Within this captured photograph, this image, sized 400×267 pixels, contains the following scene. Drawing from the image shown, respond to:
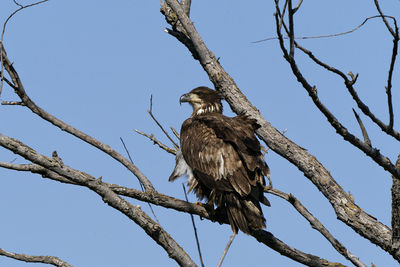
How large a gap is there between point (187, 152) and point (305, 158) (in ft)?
A: 4.56

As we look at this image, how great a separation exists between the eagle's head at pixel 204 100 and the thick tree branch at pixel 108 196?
3525mm

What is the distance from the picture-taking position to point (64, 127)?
5.00 metres

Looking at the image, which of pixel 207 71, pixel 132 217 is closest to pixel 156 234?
pixel 132 217

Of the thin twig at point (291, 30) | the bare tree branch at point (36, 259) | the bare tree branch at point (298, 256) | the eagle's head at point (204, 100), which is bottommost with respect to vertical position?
the bare tree branch at point (36, 259)

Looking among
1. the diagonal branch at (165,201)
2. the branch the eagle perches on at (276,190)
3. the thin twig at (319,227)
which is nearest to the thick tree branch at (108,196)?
the branch the eagle perches on at (276,190)

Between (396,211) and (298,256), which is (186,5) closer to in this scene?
(298,256)

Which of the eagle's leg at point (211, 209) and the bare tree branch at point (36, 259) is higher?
the eagle's leg at point (211, 209)

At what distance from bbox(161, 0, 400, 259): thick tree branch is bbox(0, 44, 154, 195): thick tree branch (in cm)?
135

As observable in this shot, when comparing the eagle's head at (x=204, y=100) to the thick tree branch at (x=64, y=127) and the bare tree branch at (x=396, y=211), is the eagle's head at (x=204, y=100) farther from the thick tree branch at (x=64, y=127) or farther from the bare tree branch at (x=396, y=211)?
the bare tree branch at (x=396, y=211)

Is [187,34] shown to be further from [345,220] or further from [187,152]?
[345,220]

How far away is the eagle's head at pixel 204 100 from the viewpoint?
7.59 m

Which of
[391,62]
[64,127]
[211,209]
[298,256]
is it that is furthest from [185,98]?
[391,62]

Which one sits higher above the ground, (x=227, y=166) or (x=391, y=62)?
(x=227, y=166)

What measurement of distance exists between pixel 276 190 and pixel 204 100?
275 centimetres
